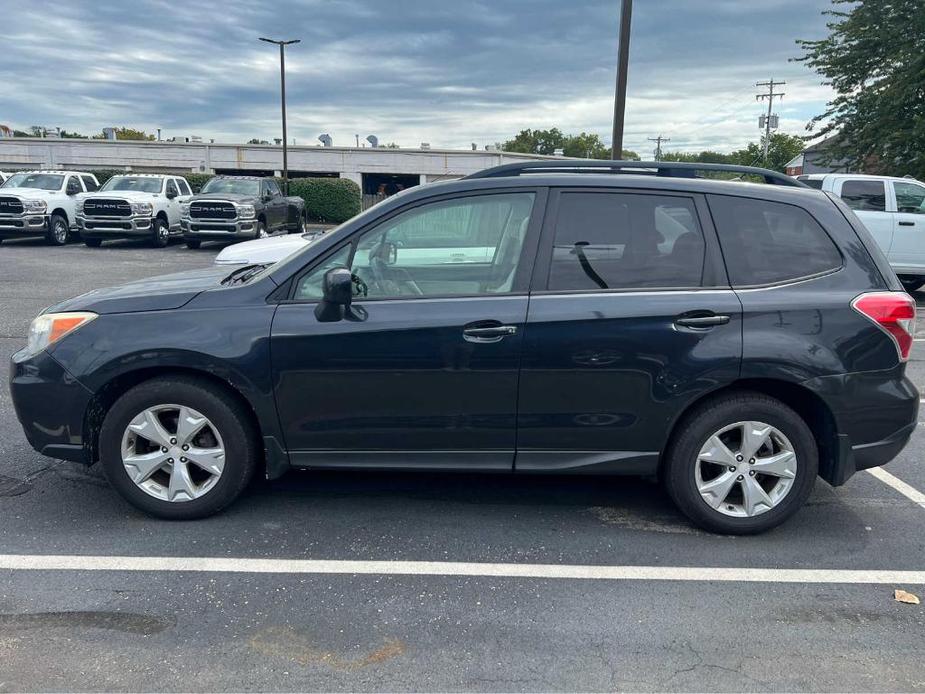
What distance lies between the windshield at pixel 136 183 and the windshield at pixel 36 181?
3.66 feet

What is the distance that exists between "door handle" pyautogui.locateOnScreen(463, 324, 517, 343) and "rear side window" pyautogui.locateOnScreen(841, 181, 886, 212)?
10.5 metres

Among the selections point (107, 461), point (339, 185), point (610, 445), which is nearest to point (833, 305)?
point (610, 445)

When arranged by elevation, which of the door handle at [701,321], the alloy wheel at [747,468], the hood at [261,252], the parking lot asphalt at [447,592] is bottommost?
the parking lot asphalt at [447,592]

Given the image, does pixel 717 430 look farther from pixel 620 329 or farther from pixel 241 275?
pixel 241 275

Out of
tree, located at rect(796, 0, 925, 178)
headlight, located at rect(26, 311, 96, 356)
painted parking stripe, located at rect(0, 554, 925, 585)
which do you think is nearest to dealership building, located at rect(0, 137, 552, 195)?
tree, located at rect(796, 0, 925, 178)

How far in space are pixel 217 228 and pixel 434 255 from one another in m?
16.2

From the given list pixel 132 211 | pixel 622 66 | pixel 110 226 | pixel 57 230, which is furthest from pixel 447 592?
pixel 57 230

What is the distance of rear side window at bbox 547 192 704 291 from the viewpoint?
3.73 m

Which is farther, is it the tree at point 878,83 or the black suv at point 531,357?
the tree at point 878,83

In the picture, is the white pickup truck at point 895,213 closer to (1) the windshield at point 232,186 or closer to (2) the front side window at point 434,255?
(2) the front side window at point 434,255

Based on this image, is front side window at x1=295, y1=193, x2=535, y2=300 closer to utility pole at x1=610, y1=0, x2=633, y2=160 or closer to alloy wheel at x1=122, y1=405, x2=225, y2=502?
alloy wheel at x1=122, y1=405, x2=225, y2=502

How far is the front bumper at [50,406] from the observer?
375 centimetres

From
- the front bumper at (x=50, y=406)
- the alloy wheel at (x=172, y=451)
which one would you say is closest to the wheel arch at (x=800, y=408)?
the alloy wheel at (x=172, y=451)

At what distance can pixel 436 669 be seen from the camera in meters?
2.74
